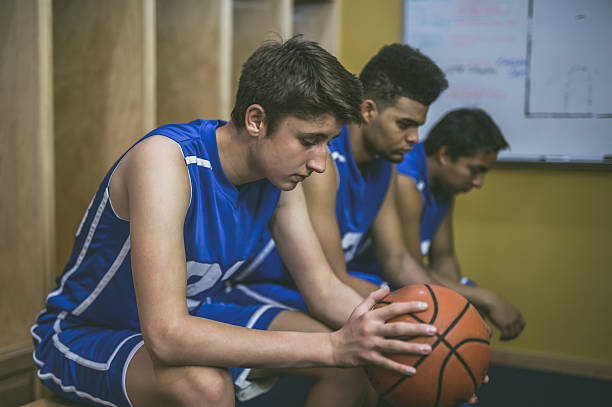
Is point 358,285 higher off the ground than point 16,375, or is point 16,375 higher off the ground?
point 358,285

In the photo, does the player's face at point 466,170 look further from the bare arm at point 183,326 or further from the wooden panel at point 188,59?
the bare arm at point 183,326

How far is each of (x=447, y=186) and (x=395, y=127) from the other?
0.63 metres

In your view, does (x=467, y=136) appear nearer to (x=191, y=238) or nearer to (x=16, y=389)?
(x=191, y=238)

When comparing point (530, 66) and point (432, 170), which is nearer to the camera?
point (432, 170)

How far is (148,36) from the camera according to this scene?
188 cm

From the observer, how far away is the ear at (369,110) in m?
1.74

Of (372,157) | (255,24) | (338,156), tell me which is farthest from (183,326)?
(255,24)

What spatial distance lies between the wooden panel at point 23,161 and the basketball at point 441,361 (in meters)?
1.06

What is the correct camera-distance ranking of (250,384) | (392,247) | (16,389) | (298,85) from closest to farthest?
1. (298,85)
2. (250,384)
3. (16,389)
4. (392,247)

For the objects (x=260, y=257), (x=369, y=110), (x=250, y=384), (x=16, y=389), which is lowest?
(x=16, y=389)

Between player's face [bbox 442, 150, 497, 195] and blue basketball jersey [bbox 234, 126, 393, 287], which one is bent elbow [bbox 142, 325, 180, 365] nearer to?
blue basketball jersey [bbox 234, 126, 393, 287]

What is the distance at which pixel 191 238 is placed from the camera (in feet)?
3.91

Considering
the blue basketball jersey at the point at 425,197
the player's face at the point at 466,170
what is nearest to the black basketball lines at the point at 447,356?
the blue basketball jersey at the point at 425,197

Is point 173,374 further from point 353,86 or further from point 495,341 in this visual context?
Answer: point 495,341
